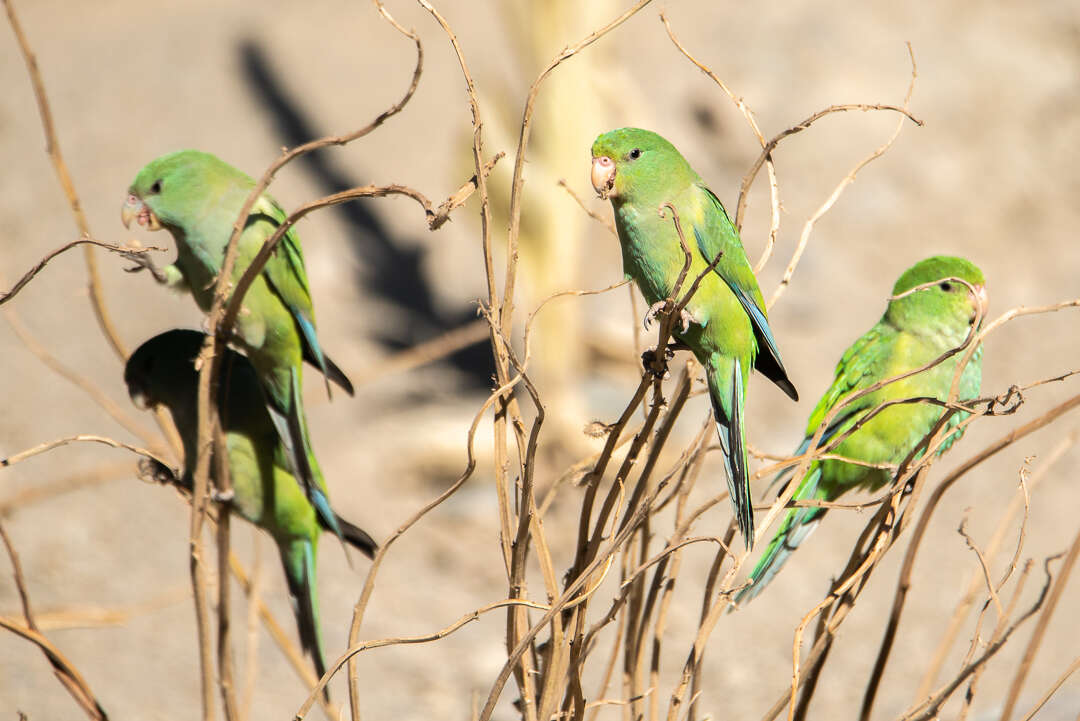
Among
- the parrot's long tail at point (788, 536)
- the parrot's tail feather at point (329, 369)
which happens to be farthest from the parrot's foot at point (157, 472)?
the parrot's long tail at point (788, 536)

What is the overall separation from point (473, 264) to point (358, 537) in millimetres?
6212

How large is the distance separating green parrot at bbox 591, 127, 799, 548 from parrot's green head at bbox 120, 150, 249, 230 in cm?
78

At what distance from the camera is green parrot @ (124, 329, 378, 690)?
1.83 meters

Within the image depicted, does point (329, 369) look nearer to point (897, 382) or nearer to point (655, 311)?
point (655, 311)

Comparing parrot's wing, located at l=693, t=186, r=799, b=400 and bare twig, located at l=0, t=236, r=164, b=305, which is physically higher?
parrot's wing, located at l=693, t=186, r=799, b=400

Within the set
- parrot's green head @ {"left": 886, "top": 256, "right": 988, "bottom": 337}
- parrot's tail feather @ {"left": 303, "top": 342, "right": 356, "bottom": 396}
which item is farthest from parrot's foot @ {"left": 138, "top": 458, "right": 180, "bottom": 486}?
parrot's green head @ {"left": 886, "top": 256, "right": 988, "bottom": 337}

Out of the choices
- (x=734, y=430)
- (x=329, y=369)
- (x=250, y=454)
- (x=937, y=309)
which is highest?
(x=937, y=309)

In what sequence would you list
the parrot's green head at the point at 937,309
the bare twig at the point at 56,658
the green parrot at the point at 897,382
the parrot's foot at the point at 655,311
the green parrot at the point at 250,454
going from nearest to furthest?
the bare twig at the point at 56,658 < the green parrot at the point at 250,454 < the parrot's foot at the point at 655,311 < the green parrot at the point at 897,382 < the parrot's green head at the point at 937,309

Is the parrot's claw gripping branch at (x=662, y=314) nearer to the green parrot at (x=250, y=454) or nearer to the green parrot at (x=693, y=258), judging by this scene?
the green parrot at (x=693, y=258)

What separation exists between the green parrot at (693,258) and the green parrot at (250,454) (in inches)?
29.3

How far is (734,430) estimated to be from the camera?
1886 millimetres

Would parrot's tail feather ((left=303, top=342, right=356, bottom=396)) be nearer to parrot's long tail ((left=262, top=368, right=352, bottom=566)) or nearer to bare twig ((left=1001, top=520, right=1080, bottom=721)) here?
parrot's long tail ((left=262, top=368, right=352, bottom=566))

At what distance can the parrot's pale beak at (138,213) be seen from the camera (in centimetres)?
210

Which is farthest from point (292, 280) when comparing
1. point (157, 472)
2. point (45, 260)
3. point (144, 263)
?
point (45, 260)
